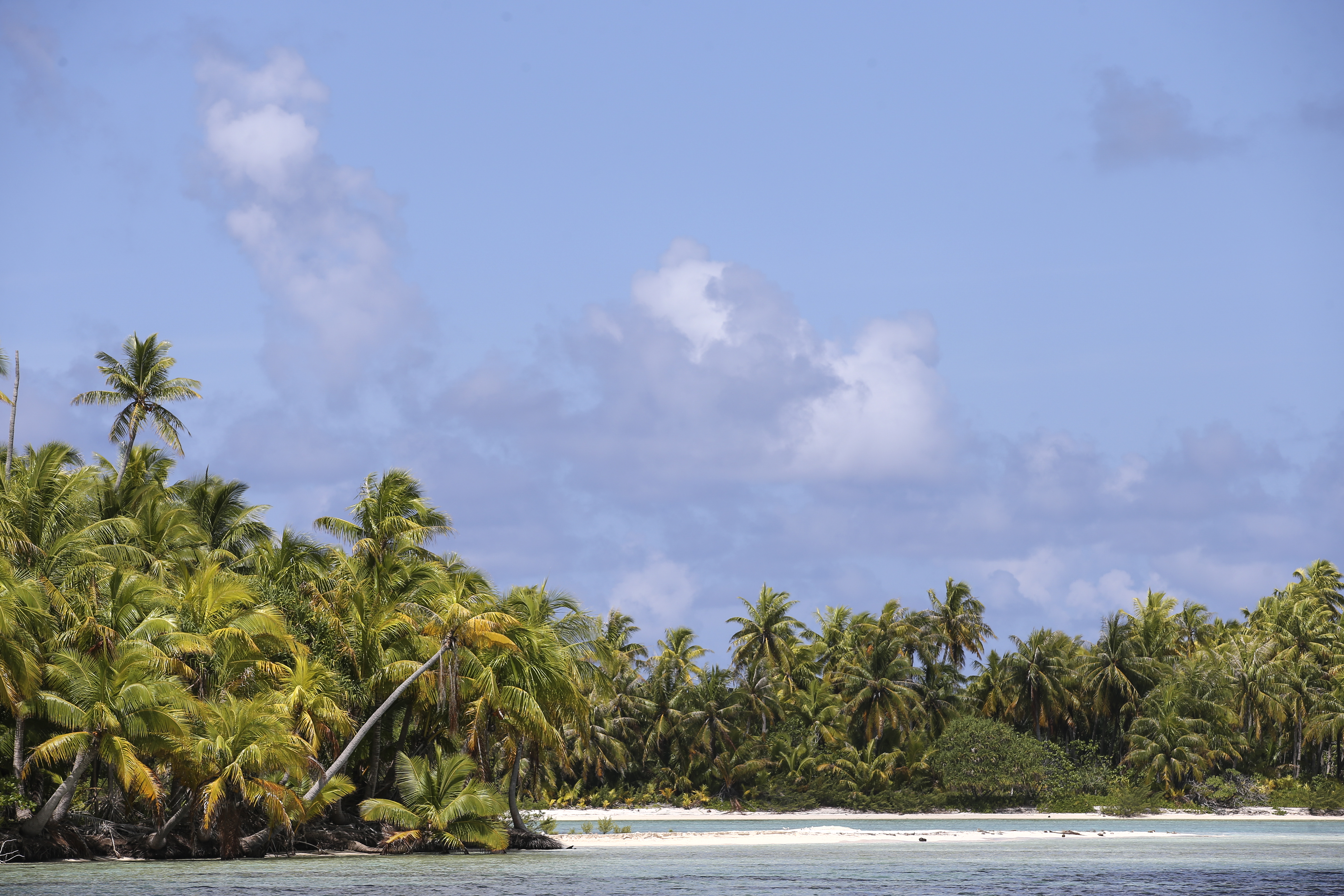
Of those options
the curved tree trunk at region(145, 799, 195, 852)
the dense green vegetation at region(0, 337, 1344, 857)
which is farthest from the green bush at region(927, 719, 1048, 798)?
the curved tree trunk at region(145, 799, 195, 852)

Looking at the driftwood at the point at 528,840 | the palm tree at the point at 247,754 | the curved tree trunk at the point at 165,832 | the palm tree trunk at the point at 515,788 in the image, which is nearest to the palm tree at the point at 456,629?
the palm tree trunk at the point at 515,788

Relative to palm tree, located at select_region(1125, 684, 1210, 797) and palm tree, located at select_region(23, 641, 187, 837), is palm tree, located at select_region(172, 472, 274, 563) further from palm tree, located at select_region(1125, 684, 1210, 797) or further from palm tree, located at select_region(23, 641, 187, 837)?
palm tree, located at select_region(1125, 684, 1210, 797)

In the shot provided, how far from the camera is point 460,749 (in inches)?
1377

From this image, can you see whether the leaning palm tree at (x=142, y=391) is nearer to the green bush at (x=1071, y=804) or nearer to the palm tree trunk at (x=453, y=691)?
the palm tree trunk at (x=453, y=691)

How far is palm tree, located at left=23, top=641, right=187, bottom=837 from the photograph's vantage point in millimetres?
26453

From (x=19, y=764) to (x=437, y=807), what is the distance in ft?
34.4

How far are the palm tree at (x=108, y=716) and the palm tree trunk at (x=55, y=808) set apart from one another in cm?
2

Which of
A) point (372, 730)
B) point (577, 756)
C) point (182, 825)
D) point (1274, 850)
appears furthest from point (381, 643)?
point (577, 756)

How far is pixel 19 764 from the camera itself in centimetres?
2739

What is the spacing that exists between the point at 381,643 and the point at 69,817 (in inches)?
346

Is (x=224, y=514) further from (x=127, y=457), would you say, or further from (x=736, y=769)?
(x=736, y=769)

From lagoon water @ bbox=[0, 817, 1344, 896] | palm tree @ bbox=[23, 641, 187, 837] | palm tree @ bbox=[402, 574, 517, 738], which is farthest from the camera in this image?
palm tree @ bbox=[402, 574, 517, 738]

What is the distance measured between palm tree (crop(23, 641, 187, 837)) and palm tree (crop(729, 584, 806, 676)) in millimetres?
51416

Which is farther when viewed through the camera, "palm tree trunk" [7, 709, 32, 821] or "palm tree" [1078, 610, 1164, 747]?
"palm tree" [1078, 610, 1164, 747]
